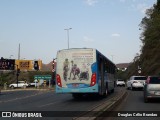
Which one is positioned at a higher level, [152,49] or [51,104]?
[152,49]

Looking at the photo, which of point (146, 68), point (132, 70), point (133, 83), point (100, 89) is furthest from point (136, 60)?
point (100, 89)

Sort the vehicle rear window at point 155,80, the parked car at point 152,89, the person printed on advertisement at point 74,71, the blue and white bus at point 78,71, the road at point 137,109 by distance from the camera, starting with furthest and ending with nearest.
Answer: the person printed on advertisement at point 74,71, the blue and white bus at point 78,71, the vehicle rear window at point 155,80, the parked car at point 152,89, the road at point 137,109

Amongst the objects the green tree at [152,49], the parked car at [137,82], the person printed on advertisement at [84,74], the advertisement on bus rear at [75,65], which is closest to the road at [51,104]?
the advertisement on bus rear at [75,65]

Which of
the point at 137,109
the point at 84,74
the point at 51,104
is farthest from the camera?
the point at 84,74

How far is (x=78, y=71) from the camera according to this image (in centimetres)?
2603

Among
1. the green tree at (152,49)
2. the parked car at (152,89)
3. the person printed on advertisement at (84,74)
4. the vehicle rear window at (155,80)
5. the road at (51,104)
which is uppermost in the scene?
the green tree at (152,49)

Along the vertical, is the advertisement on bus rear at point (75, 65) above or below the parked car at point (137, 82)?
above

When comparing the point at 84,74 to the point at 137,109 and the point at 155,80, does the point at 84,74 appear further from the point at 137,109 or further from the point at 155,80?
the point at 137,109

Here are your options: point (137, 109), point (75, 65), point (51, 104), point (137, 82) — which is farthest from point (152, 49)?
point (137, 109)

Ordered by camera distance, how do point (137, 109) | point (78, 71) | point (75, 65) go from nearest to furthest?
point (137, 109) → point (78, 71) → point (75, 65)

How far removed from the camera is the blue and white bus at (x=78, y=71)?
1014 inches

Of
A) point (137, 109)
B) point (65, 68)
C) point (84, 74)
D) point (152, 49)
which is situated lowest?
point (137, 109)

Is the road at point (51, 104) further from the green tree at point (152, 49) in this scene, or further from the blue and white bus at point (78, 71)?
the green tree at point (152, 49)

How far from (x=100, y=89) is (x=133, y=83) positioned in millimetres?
20937
